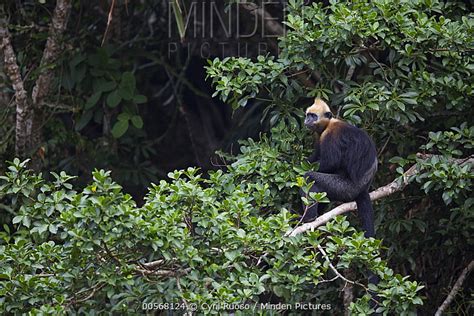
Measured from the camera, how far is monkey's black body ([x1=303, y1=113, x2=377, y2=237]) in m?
5.07

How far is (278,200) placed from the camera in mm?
4887

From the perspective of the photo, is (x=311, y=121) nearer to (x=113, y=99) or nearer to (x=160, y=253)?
(x=160, y=253)

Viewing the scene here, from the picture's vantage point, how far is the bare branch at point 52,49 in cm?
648

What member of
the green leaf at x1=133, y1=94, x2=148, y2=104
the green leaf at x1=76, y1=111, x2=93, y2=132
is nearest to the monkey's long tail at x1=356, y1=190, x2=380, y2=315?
the green leaf at x1=133, y1=94, x2=148, y2=104

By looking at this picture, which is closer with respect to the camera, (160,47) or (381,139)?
(381,139)

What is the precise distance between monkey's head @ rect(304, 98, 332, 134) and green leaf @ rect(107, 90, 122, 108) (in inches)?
84.5

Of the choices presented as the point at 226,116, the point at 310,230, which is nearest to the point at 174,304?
the point at 310,230

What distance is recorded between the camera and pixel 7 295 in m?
4.12

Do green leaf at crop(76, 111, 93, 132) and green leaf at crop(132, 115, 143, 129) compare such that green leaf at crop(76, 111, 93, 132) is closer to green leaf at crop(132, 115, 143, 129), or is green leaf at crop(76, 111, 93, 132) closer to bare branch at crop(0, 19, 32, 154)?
green leaf at crop(132, 115, 143, 129)

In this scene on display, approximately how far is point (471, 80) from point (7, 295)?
9.20 feet

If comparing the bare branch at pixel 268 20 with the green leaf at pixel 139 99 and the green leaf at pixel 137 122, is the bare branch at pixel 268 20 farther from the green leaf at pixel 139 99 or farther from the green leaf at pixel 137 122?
the green leaf at pixel 137 122

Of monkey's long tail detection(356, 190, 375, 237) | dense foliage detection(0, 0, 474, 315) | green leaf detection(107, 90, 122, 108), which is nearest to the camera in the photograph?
dense foliage detection(0, 0, 474, 315)

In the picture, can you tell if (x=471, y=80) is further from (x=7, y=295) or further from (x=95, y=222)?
(x=7, y=295)

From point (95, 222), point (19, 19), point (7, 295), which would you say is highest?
point (19, 19)
